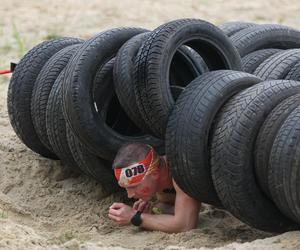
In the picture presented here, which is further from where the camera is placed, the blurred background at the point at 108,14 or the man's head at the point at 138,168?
the blurred background at the point at 108,14

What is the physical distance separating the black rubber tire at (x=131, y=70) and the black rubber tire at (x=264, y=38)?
132 cm

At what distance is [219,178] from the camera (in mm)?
5660

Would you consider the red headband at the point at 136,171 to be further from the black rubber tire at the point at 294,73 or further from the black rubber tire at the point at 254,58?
the black rubber tire at the point at 254,58

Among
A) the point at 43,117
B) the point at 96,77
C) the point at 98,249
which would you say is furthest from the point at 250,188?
the point at 43,117

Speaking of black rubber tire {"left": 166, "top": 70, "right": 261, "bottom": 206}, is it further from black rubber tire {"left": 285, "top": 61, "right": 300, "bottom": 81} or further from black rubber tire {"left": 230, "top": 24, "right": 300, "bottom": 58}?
black rubber tire {"left": 230, "top": 24, "right": 300, "bottom": 58}

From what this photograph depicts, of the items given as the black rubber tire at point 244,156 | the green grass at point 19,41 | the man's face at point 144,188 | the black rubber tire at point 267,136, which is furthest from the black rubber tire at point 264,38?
the green grass at point 19,41

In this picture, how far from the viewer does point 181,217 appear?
623 centimetres

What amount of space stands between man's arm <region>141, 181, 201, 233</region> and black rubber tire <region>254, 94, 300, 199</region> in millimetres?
725

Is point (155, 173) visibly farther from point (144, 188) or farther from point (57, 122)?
point (57, 122)

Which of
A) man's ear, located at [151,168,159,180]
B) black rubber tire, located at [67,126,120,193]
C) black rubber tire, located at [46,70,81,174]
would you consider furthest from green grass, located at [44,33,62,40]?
man's ear, located at [151,168,159,180]

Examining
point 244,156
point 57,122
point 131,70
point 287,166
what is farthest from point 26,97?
point 287,166

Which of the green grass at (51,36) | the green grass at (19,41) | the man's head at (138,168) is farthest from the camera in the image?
the green grass at (51,36)

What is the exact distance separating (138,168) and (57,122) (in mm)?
1098

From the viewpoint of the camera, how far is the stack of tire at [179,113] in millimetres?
5570
